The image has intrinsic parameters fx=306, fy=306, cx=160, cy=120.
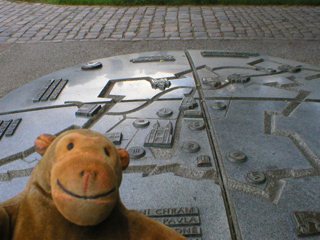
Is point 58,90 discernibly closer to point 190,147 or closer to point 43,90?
point 43,90

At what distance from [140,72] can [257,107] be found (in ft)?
3.38

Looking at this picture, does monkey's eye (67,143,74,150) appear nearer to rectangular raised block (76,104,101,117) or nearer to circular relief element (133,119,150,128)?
circular relief element (133,119,150,128)

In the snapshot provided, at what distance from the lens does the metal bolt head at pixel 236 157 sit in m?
1.43

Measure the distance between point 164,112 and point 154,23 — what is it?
3933 millimetres

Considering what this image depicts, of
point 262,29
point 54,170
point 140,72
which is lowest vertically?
point 262,29

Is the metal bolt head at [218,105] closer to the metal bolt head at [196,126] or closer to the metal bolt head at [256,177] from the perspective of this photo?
the metal bolt head at [196,126]

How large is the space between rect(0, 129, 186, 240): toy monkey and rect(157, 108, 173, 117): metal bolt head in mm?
967

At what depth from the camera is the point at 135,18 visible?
579 cm

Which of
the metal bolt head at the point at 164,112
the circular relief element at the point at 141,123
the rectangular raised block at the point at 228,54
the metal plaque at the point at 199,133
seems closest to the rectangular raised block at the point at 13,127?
the metal plaque at the point at 199,133

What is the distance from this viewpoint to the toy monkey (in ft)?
2.27

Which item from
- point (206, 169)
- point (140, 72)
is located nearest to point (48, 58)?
point (140, 72)

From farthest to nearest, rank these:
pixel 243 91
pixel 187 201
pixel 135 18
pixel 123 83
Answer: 1. pixel 135 18
2. pixel 123 83
3. pixel 243 91
4. pixel 187 201

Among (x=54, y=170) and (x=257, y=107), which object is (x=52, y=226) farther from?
(x=257, y=107)

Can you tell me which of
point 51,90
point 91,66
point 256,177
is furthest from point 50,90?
point 256,177
